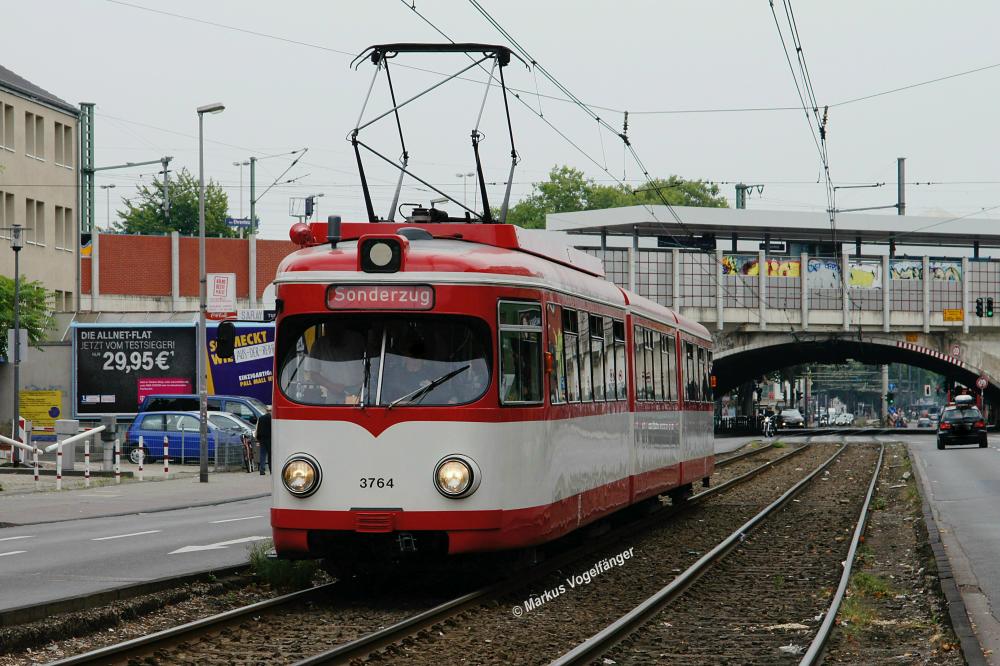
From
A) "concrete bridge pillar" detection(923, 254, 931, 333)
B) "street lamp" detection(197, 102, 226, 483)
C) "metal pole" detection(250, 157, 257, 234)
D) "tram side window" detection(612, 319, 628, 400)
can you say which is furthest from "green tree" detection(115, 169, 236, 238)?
"tram side window" detection(612, 319, 628, 400)

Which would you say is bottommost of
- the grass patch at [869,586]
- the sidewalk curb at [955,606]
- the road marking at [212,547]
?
the grass patch at [869,586]

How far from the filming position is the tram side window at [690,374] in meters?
21.9

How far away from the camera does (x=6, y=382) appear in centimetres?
4938

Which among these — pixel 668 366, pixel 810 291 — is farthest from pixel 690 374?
pixel 810 291

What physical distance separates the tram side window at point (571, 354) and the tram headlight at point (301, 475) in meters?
2.78

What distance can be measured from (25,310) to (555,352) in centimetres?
3777

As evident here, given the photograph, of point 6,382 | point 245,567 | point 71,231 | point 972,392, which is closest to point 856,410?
point 972,392

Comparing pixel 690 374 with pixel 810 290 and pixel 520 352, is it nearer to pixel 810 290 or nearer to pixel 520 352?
pixel 520 352

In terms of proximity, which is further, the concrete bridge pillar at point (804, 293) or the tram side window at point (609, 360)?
the concrete bridge pillar at point (804, 293)

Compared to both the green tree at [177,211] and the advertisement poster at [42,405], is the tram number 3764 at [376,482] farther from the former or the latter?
the green tree at [177,211]

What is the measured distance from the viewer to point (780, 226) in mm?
75500

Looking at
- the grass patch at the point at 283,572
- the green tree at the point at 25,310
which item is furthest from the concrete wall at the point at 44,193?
the grass patch at the point at 283,572

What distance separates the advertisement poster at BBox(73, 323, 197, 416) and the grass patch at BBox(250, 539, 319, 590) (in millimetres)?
29592

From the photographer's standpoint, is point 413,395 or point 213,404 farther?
point 213,404
